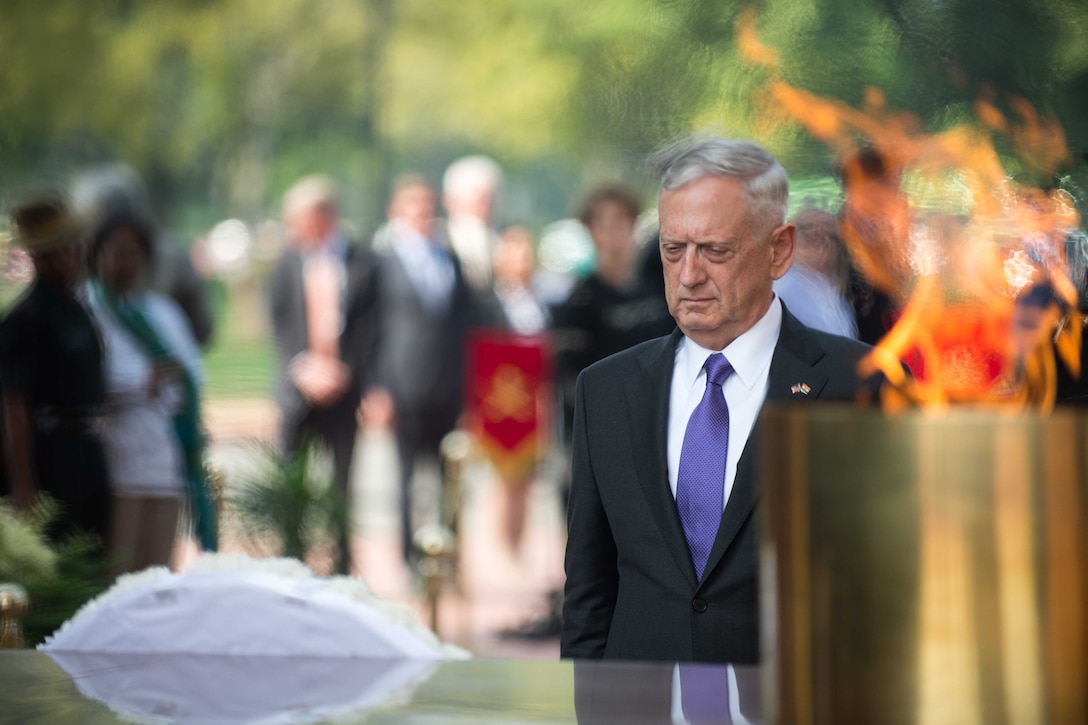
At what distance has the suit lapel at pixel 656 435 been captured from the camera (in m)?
2.12

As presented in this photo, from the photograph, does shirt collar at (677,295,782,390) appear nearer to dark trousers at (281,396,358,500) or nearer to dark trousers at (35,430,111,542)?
dark trousers at (35,430,111,542)

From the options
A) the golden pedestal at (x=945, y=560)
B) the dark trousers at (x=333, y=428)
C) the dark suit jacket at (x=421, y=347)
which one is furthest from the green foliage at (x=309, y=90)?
the golden pedestal at (x=945, y=560)

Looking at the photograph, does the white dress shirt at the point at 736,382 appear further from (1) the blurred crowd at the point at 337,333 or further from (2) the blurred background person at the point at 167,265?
(2) the blurred background person at the point at 167,265

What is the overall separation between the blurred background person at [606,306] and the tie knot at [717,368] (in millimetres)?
4140

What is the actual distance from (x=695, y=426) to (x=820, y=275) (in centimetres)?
265

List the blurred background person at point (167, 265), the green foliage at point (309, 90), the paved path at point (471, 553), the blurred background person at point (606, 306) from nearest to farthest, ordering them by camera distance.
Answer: the blurred background person at point (606, 306) → the paved path at point (471, 553) → the blurred background person at point (167, 265) → the green foliage at point (309, 90)

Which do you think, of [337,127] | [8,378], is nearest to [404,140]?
[337,127]

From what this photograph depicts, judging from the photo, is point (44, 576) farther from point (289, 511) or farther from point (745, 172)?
point (745, 172)

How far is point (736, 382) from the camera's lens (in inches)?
86.4

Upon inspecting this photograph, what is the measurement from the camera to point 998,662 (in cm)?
105

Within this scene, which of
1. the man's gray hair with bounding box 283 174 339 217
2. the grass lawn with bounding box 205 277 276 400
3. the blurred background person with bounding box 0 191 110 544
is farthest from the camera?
the grass lawn with bounding box 205 277 276 400

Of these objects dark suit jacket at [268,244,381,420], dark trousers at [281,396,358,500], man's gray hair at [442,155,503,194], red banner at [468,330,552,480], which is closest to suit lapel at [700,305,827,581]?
red banner at [468,330,552,480]

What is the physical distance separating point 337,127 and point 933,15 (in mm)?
5601

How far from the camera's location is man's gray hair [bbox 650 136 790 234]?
222 cm
